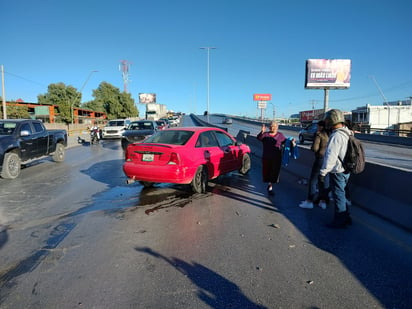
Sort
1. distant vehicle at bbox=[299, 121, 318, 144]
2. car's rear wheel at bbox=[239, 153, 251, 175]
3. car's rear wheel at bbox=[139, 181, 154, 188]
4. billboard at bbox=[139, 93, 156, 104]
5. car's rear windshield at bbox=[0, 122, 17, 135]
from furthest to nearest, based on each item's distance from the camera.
→ billboard at bbox=[139, 93, 156, 104] → distant vehicle at bbox=[299, 121, 318, 144] → car's rear windshield at bbox=[0, 122, 17, 135] → car's rear wheel at bbox=[239, 153, 251, 175] → car's rear wheel at bbox=[139, 181, 154, 188]

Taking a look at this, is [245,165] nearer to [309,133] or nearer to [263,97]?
[309,133]

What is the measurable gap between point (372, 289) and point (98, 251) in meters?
3.16

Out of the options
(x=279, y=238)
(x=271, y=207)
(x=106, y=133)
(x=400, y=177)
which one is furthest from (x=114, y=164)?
(x=106, y=133)

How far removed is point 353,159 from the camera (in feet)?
13.5

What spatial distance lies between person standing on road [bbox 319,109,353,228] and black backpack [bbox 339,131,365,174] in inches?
2.1

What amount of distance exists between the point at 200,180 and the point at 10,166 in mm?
5785

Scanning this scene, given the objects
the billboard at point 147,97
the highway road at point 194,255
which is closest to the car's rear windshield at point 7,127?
the highway road at point 194,255

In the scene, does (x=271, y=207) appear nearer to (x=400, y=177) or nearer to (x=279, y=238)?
(x=279, y=238)

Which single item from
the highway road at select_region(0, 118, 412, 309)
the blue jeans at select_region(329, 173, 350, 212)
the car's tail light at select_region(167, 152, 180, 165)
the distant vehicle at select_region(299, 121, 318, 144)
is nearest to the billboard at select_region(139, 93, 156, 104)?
the distant vehicle at select_region(299, 121, 318, 144)

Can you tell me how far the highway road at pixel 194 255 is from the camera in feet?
8.73

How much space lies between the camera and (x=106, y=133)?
2394cm

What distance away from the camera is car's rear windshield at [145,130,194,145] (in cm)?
648

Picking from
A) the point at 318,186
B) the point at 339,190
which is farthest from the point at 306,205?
the point at 339,190

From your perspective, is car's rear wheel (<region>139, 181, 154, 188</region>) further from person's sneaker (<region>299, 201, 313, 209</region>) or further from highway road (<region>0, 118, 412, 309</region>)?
person's sneaker (<region>299, 201, 313, 209</region>)
